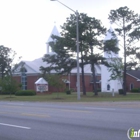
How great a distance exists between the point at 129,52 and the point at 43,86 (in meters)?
24.7

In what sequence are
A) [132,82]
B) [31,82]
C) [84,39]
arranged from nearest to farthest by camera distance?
1. [84,39]
2. [132,82]
3. [31,82]

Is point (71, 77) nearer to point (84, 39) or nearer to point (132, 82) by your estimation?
point (132, 82)

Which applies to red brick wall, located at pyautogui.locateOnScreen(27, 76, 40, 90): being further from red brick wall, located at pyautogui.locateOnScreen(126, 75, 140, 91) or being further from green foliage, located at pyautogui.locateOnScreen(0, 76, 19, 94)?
green foliage, located at pyautogui.locateOnScreen(0, 76, 19, 94)

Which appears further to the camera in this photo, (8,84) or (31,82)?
(31,82)

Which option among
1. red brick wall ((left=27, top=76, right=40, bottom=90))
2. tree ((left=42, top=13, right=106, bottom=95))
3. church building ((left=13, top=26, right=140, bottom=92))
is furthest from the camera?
red brick wall ((left=27, top=76, right=40, bottom=90))

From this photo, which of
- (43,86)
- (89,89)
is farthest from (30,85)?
(89,89)

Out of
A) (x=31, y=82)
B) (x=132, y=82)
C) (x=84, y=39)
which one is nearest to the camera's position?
(x=84, y=39)

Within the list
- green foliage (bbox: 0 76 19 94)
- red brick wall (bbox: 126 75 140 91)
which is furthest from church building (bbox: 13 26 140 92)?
green foliage (bbox: 0 76 19 94)

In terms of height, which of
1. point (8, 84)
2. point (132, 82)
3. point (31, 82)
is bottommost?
Result: point (8, 84)

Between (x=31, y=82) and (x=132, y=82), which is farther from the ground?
(x=31, y=82)

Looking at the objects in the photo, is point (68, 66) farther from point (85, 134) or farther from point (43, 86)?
point (85, 134)

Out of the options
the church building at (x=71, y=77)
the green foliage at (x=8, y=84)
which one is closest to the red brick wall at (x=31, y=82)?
the church building at (x=71, y=77)

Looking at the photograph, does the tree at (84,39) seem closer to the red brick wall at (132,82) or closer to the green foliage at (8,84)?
the green foliage at (8,84)

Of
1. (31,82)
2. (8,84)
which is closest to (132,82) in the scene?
(31,82)
